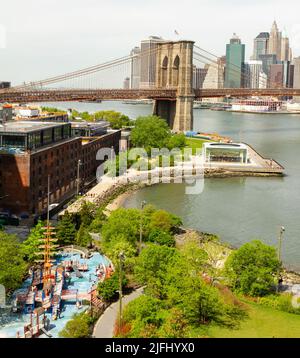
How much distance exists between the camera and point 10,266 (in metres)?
8.05

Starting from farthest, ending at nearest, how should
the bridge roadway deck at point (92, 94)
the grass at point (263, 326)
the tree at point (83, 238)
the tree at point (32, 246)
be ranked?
1. the bridge roadway deck at point (92, 94)
2. the tree at point (83, 238)
3. the tree at point (32, 246)
4. the grass at point (263, 326)

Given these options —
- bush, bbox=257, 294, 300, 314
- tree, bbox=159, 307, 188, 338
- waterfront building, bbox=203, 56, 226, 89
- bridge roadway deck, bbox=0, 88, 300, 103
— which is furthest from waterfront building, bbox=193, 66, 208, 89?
tree, bbox=159, 307, 188, 338

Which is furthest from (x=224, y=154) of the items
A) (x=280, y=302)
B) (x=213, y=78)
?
(x=213, y=78)

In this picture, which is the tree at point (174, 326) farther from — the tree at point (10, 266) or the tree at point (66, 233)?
the tree at point (66, 233)

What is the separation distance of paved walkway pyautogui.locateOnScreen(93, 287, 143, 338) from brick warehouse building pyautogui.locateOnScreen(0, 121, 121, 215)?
6006 millimetres

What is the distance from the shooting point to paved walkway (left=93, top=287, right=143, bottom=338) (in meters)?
6.92

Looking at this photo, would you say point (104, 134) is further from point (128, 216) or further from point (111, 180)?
point (128, 216)

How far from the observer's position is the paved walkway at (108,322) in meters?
6.92

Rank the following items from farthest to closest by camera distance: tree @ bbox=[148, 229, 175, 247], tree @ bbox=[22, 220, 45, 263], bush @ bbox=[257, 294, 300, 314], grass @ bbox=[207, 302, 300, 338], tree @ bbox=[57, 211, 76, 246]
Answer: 1. tree @ bbox=[148, 229, 175, 247]
2. tree @ bbox=[57, 211, 76, 246]
3. tree @ bbox=[22, 220, 45, 263]
4. bush @ bbox=[257, 294, 300, 314]
5. grass @ bbox=[207, 302, 300, 338]

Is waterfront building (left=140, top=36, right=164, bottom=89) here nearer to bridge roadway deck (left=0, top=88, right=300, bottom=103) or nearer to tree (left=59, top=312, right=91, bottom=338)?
bridge roadway deck (left=0, top=88, right=300, bottom=103)

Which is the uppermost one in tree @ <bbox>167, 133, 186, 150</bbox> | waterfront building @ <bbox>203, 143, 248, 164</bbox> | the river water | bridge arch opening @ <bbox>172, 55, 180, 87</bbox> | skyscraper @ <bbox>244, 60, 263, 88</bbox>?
skyscraper @ <bbox>244, 60, 263, 88</bbox>

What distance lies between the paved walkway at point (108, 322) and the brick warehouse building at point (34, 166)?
Result: 601cm

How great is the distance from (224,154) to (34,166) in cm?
1471

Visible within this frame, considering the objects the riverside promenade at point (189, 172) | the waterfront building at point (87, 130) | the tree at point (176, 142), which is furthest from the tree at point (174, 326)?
the tree at point (176, 142)
